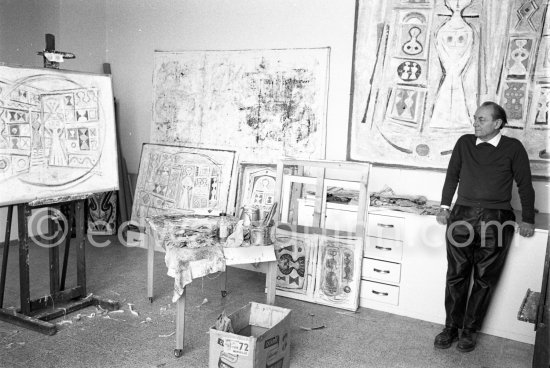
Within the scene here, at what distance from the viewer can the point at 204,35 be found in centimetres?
525

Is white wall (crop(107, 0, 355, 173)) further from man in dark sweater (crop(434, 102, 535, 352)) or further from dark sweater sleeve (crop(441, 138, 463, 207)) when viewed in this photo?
man in dark sweater (crop(434, 102, 535, 352))

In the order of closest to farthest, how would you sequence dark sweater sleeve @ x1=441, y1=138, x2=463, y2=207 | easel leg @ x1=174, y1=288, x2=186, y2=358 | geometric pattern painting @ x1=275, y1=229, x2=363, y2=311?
easel leg @ x1=174, y1=288, x2=186, y2=358 → dark sweater sleeve @ x1=441, y1=138, x2=463, y2=207 → geometric pattern painting @ x1=275, y1=229, x2=363, y2=311

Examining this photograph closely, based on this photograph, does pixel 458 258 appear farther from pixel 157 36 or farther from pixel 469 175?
pixel 157 36

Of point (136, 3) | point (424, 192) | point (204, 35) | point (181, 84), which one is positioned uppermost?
point (136, 3)

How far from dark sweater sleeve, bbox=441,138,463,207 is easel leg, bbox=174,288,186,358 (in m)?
1.87

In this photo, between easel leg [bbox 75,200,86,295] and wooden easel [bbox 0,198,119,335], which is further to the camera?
easel leg [bbox 75,200,86,295]

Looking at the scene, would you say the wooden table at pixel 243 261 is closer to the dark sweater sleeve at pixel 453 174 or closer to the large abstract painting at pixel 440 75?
the dark sweater sleeve at pixel 453 174

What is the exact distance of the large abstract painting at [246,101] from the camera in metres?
4.66

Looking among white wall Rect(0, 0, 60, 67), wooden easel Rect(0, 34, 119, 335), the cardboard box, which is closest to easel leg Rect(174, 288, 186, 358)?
the cardboard box

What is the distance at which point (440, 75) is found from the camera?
13.4ft

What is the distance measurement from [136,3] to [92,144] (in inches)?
98.6

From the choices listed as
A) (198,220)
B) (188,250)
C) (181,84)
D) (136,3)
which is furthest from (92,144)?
(136,3)

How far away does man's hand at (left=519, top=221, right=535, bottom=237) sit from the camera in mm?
3373

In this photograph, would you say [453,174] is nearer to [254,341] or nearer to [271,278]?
[271,278]
